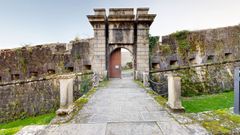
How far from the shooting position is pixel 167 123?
379 centimetres

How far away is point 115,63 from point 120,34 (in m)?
2.13

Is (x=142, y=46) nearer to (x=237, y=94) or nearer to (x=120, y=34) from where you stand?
(x=120, y=34)

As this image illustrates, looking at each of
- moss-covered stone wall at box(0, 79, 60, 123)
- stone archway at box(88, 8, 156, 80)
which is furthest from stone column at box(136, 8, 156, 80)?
moss-covered stone wall at box(0, 79, 60, 123)

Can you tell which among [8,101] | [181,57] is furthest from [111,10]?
[8,101]

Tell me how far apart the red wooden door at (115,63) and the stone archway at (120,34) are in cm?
80

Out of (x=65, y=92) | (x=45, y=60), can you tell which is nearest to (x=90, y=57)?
(x=45, y=60)

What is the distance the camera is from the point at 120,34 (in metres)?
12.7

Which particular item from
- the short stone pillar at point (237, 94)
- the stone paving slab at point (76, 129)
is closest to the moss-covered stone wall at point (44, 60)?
the stone paving slab at point (76, 129)

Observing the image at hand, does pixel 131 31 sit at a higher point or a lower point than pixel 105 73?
higher

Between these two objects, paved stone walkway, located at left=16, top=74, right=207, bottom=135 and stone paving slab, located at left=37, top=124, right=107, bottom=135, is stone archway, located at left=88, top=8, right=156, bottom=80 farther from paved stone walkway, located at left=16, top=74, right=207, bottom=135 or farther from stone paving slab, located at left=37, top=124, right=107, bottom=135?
stone paving slab, located at left=37, top=124, right=107, bottom=135

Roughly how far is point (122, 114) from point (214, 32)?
→ 1180 cm

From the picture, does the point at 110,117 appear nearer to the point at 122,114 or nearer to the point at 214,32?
the point at 122,114

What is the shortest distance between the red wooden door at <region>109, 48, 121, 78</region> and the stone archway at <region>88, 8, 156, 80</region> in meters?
0.80

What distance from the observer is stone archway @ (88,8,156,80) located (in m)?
12.4
